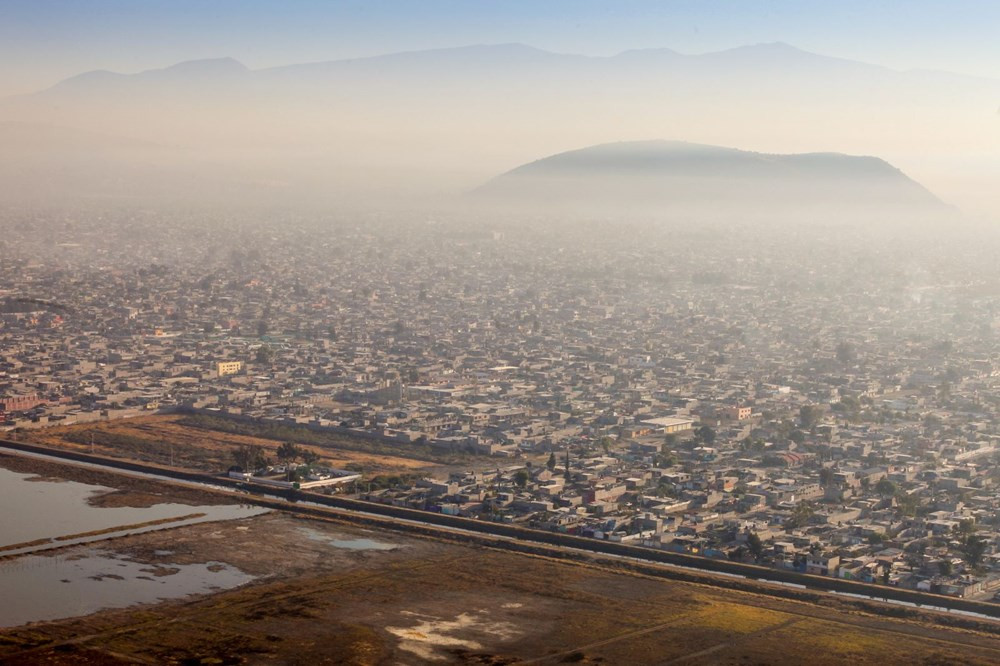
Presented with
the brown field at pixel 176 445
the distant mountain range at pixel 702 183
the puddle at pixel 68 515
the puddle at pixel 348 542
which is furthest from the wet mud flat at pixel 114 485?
the distant mountain range at pixel 702 183

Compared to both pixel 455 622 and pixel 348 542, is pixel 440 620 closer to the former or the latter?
pixel 455 622

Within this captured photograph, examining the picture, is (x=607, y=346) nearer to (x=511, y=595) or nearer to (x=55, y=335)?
(x=55, y=335)

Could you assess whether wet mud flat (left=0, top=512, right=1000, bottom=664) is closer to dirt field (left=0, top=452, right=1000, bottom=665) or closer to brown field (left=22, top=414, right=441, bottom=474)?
dirt field (left=0, top=452, right=1000, bottom=665)

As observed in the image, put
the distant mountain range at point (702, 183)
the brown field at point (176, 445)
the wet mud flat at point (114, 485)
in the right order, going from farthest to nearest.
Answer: the distant mountain range at point (702, 183)
the brown field at point (176, 445)
the wet mud flat at point (114, 485)

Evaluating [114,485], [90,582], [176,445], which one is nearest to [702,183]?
[176,445]

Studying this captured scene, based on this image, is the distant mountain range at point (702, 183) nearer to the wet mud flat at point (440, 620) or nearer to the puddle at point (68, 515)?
the puddle at point (68, 515)

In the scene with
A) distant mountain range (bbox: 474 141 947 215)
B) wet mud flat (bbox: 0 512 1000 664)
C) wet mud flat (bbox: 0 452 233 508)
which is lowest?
wet mud flat (bbox: 0 452 233 508)

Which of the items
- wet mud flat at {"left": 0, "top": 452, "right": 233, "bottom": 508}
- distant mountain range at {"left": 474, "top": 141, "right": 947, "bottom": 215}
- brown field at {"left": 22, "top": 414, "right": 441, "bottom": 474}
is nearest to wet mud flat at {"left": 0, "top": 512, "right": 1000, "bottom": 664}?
wet mud flat at {"left": 0, "top": 452, "right": 233, "bottom": 508}
